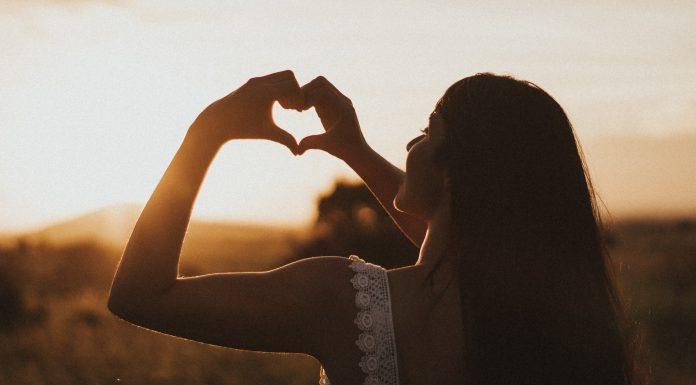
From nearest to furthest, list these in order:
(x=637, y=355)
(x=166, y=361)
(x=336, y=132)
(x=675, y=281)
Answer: (x=637, y=355) < (x=336, y=132) < (x=166, y=361) < (x=675, y=281)

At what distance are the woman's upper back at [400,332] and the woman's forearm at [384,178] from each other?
2.76 ft

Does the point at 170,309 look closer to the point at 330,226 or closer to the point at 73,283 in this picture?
the point at 330,226

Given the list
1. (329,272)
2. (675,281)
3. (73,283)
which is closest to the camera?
(329,272)

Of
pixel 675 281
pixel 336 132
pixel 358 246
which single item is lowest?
pixel 675 281

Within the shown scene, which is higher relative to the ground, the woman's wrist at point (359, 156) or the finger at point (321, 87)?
the finger at point (321, 87)

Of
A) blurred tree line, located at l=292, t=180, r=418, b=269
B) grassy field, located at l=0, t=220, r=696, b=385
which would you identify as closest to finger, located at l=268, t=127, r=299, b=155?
grassy field, located at l=0, t=220, r=696, b=385

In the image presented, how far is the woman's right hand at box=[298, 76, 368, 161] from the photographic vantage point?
9.21ft

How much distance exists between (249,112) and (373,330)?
699 millimetres

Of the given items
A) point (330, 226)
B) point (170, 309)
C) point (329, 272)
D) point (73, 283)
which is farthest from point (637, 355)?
point (73, 283)

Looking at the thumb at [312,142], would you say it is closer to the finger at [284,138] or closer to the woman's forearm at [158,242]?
the finger at [284,138]

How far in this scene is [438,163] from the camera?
7.83ft

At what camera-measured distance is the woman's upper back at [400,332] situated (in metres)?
2.25

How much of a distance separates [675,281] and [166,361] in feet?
92.3

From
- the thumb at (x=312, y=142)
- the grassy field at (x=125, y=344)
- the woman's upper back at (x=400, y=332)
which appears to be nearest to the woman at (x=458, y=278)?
the woman's upper back at (x=400, y=332)
